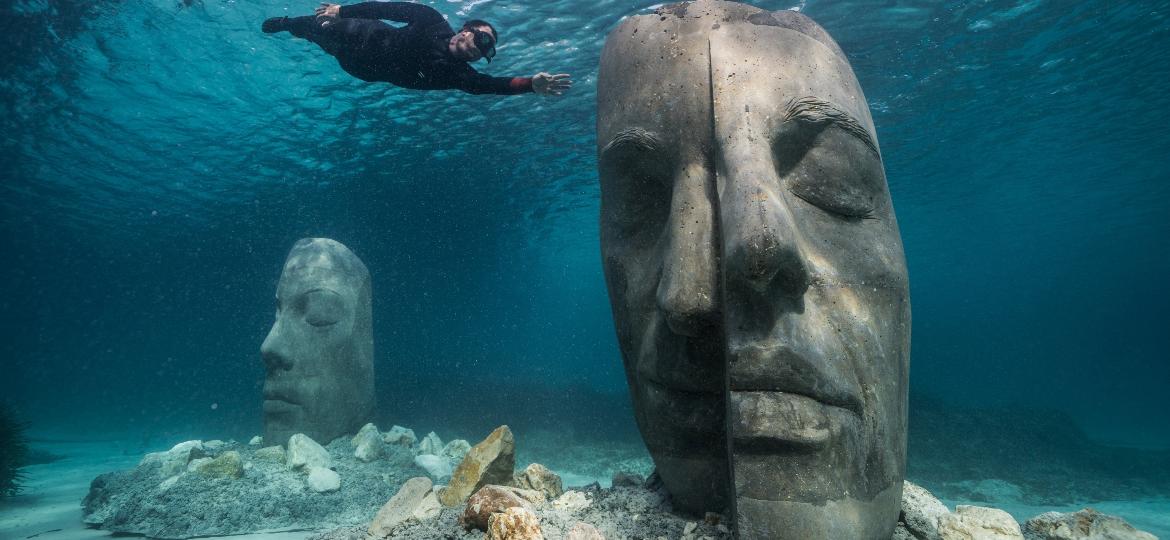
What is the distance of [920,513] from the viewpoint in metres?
2.49

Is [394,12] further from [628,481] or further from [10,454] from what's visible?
[10,454]

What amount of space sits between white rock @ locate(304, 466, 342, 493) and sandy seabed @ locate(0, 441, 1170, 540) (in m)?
0.90

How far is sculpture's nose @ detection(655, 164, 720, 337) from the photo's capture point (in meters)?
2.12

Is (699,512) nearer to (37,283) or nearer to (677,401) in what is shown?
(677,401)

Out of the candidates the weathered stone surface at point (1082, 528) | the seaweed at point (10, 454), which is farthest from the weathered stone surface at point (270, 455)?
the weathered stone surface at point (1082, 528)

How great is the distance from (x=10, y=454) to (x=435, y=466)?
6992mm

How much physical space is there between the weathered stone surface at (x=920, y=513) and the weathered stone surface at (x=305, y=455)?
6586mm

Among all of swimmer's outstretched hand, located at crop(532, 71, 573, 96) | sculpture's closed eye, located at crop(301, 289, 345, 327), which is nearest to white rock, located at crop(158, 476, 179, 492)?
sculpture's closed eye, located at crop(301, 289, 345, 327)

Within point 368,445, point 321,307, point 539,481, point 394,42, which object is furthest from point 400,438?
point 394,42

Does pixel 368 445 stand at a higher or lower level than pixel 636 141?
lower

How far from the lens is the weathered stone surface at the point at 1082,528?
231 cm

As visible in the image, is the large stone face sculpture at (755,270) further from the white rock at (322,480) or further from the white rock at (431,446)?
the white rock at (431,446)

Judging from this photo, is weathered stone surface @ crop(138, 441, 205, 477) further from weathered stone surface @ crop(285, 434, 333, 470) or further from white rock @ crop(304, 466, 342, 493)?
white rock @ crop(304, 466, 342, 493)

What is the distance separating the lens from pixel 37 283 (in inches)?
1919
